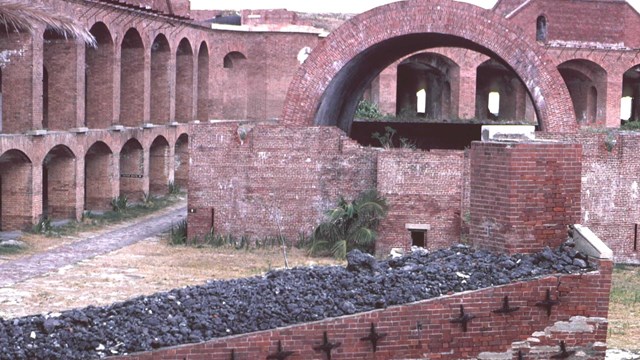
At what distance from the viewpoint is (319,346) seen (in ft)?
29.0

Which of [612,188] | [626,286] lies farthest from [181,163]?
[626,286]

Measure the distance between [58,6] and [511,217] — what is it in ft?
50.4

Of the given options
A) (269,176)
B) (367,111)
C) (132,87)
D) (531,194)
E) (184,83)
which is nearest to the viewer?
(531,194)

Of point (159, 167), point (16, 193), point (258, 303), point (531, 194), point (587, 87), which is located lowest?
point (258, 303)

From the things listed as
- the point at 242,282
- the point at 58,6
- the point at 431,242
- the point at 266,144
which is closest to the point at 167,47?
the point at 58,6

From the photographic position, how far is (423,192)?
754 inches

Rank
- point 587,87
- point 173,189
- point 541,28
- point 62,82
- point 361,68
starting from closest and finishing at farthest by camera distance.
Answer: point 361,68 → point 62,82 → point 173,189 → point 541,28 → point 587,87

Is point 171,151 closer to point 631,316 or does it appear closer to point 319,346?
point 631,316

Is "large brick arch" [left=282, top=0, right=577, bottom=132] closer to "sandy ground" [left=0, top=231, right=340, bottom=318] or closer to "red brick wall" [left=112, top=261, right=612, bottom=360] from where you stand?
"sandy ground" [left=0, top=231, right=340, bottom=318]

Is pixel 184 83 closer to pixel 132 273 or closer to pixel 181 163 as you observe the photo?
pixel 181 163

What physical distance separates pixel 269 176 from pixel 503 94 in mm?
21583

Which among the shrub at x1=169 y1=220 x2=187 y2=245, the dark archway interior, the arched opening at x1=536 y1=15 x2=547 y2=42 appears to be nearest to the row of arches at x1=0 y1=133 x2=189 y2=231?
the shrub at x1=169 y1=220 x2=187 y2=245

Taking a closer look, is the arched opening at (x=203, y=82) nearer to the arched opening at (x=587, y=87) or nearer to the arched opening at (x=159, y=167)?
the arched opening at (x=159, y=167)

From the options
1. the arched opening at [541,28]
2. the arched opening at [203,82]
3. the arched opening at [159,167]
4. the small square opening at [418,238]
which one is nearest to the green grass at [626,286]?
the small square opening at [418,238]
